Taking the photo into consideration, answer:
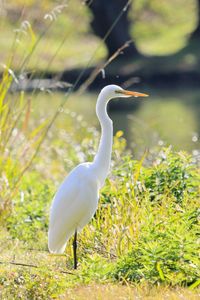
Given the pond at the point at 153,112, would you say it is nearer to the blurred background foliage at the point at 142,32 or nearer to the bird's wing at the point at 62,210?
the blurred background foliage at the point at 142,32

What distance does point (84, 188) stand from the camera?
627 centimetres

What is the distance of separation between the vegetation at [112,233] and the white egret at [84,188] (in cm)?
20

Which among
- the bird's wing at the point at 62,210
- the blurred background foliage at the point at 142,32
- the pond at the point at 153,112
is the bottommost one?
the blurred background foliage at the point at 142,32

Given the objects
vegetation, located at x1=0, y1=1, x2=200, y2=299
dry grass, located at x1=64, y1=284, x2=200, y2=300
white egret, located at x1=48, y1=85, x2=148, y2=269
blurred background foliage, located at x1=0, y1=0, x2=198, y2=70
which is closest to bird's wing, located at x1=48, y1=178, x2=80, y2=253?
white egret, located at x1=48, y1=85, x2=148, y2=269

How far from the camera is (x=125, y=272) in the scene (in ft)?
18.5

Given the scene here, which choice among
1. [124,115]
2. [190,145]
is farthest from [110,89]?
[124,115]

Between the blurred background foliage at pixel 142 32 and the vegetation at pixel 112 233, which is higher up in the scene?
the vegetation at pixel 112 233

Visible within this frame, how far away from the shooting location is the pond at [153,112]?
1611cm

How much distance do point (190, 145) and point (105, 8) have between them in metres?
17.4

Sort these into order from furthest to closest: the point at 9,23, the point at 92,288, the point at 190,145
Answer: the point at 9,23 < the point at 190,145 < the point at 92,288

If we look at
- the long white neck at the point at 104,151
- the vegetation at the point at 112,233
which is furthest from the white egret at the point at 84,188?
the vegetation at the point at 112,233

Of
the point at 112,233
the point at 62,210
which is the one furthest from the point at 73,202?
the point at 112,233

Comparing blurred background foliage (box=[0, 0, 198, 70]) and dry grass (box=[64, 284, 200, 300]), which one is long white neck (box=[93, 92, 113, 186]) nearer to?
dry grass (box=[64, 284, 200, 300])

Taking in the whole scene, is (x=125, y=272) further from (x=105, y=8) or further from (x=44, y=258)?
(x=105, y=8)
